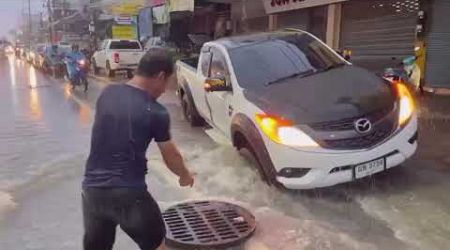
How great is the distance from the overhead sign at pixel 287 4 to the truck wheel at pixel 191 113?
7.55 m

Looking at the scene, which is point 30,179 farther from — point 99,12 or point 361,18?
point 99,12

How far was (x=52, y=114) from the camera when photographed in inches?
499

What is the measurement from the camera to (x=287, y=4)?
19.3m

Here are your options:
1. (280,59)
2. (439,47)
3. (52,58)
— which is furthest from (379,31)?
(52,58)

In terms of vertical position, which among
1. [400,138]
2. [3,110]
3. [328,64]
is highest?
[328,64]

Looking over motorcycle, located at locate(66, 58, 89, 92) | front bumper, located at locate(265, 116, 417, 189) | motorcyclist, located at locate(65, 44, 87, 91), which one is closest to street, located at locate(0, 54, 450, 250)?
front bumper, located at locate(265, 116, 417, 189)

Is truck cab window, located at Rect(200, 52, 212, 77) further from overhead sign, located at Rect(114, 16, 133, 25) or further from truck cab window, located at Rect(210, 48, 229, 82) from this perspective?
overhead sign, located at Rect(114, 16, 133, 25)

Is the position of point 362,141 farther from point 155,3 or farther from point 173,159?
point 155,3

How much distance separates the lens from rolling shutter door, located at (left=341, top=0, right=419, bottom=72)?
14.0 m

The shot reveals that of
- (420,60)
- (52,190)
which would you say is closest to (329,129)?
(52,190)

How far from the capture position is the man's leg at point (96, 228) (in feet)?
10.4

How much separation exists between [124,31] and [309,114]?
34.2 meters

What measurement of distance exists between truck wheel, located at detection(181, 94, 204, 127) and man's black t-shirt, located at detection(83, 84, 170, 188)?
6839mm

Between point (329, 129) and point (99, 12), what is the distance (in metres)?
42.0
